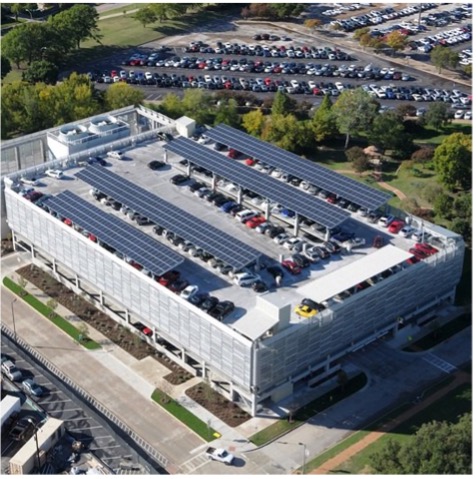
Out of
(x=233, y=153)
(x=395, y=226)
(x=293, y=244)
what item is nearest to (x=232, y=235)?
(x=293, y=244)

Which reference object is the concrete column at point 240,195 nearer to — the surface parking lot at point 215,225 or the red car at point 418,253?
the surface parking lot at point 215,225

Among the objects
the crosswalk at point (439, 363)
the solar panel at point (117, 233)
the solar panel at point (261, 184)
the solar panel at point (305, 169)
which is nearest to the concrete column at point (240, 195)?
the solar panel at point (261, 184)

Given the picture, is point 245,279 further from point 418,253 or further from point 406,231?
point 406,231

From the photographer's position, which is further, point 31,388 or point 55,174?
point 55,174

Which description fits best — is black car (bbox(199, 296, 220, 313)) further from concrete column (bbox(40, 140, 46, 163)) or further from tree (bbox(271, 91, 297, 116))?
tree (bbox(271, 91, 297, 116))

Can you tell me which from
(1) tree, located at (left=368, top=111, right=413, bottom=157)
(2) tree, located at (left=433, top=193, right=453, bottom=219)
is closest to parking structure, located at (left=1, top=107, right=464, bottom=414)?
(2) tree, located at (left=433, top=193, right=453, bottom=219)

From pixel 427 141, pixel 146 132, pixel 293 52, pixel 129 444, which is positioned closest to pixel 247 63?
pixel 293 52

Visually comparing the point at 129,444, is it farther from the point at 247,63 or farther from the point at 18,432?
the point at 247,63
